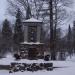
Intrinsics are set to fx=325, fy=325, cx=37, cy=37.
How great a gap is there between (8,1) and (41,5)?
5.41m

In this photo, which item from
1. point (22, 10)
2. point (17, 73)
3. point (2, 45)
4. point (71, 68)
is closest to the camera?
point (17, 73)

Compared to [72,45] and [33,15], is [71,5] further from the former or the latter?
[72,45]

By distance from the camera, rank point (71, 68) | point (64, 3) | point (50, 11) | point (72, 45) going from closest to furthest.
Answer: point (71, 68), point (50, 11), point (64, 3), point (72, 45)

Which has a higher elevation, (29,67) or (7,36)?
(7,36)

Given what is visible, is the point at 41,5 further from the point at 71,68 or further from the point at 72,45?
the point at 72,45

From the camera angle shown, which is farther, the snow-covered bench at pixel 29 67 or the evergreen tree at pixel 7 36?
the evergreen tree at pixel 7 36

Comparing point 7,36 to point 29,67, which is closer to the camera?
point 29,67

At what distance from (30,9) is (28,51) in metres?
15.8

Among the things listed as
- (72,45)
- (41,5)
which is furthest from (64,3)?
(72,45)

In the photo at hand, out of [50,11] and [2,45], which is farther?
[2,45]

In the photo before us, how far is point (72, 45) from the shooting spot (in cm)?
7488

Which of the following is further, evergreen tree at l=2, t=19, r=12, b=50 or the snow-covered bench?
evergreen tree at l=2, t=19, r=12, b=50

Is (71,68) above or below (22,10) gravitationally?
below

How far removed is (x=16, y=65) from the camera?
21.1 metres
